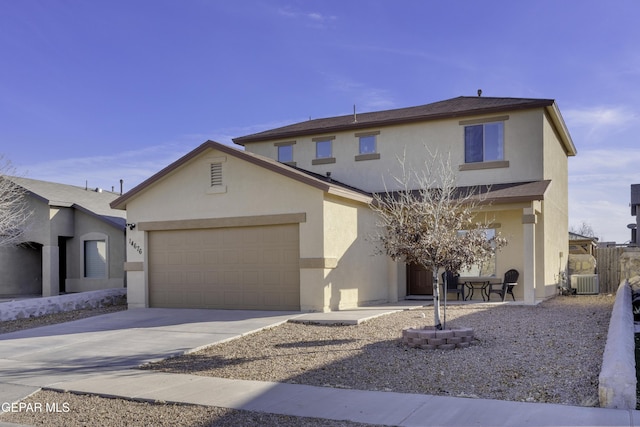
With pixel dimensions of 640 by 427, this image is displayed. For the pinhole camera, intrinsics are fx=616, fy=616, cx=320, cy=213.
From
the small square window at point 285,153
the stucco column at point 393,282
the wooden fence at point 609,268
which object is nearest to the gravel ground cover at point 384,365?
the stucco column at point 393,282

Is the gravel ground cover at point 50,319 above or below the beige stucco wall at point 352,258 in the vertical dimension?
below

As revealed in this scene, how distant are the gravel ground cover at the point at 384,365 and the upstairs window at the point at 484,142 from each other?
679cm

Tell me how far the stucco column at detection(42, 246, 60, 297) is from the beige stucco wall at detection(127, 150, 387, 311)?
648cm

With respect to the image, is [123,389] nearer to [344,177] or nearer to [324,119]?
[344,177]

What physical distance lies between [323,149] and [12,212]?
11999mm

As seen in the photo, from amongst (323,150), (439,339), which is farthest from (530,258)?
(323,150)

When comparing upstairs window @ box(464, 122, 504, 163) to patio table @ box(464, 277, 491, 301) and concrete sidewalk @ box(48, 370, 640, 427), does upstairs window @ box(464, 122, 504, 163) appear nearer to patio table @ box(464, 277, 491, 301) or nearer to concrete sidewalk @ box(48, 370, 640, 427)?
patio table @ box(464, 277, 491, 301)

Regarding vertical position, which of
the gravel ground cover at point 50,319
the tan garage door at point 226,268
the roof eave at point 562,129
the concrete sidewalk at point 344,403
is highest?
the roof eave at point 562,129

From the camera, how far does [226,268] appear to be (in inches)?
687

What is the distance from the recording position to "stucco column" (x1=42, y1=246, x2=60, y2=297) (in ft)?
77.5

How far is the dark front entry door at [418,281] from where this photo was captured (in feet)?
67.4

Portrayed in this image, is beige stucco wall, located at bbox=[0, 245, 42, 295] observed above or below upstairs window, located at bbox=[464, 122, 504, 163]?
below

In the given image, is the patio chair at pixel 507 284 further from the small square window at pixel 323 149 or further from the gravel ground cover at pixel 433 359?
the small square window at pixel 323 149

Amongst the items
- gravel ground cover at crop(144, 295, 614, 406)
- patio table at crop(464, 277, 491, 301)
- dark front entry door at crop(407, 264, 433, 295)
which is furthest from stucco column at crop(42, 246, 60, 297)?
patio table at crop(464, 277, 491, 301)
